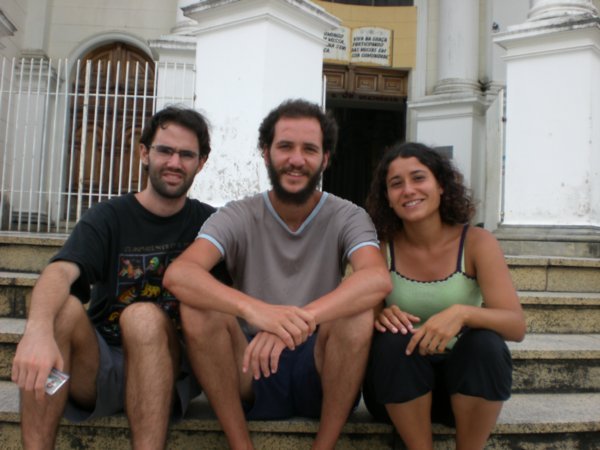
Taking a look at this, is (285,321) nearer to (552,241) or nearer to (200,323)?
(200,323)

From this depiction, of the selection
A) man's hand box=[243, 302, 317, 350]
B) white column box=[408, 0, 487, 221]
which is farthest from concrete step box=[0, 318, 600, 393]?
white column box=[408, 0, 487, 221]

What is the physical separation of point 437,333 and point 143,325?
997 millimetres

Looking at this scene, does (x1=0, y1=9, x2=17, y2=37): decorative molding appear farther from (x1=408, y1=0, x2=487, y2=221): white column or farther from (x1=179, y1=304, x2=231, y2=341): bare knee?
(x1=408, y1=0, x2=487, y2=221): white column

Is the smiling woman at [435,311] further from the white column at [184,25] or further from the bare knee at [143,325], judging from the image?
the white column at [184,25]

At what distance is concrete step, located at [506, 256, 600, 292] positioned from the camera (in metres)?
3.65

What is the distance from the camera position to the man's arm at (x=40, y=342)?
1.73m

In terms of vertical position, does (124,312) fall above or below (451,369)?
above

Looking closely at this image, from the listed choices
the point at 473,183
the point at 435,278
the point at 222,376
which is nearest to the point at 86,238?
the point at 222,376

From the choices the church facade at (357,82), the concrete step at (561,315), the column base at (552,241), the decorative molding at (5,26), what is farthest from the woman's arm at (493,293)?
the decorative molding at (5,26)

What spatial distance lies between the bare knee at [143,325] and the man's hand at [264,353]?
1.01 feet

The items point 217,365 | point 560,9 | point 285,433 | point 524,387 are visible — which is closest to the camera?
point 217,365

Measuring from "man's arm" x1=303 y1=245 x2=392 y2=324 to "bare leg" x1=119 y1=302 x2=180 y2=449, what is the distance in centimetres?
52

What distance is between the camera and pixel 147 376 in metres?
1.89

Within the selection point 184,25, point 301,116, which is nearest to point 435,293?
point 301,116
